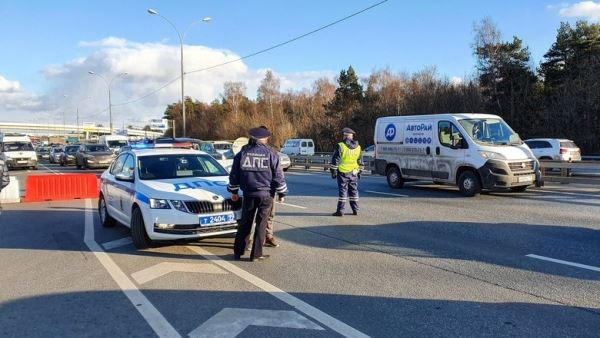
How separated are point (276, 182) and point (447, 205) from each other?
6332 mm

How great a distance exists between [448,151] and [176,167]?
27.3ft

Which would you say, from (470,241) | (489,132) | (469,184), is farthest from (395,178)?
(470,241)

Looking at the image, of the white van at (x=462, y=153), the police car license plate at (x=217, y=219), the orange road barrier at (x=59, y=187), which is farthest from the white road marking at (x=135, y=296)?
the white van at (x=462, y=153)

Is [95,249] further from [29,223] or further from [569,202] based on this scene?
[569,202]

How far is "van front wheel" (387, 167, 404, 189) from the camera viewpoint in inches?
632

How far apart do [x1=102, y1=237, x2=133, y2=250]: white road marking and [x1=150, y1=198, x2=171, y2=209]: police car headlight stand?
4.16 ft

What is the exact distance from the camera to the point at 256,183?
672 centimetres

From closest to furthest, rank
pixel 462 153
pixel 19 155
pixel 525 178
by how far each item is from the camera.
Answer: pixel 525 178 → pixel 462 153 → pixel 19 155

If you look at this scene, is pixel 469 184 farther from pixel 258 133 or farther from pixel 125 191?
pixel 125 191

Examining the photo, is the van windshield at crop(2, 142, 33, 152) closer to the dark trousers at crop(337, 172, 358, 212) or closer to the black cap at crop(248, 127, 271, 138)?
the dark trousers at crop(337, 172, 358, 212)

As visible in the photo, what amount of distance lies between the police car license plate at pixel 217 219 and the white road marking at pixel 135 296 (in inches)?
50.6

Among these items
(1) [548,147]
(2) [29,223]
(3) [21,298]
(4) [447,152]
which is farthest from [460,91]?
(3) [21,298]

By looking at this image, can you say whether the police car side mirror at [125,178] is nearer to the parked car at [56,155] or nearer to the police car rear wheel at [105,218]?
the police car rear wheel at [105,218]

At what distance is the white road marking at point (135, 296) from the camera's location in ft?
14.7
